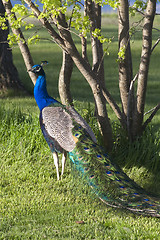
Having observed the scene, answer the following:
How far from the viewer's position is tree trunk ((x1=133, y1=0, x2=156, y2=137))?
5.71 metres

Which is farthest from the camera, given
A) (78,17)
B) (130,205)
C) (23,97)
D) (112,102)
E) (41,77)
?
(23,97)

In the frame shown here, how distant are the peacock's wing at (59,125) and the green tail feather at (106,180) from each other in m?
0.08

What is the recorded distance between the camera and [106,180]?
4637 mm

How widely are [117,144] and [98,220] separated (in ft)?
5.90

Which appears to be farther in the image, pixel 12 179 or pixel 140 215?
pixel 12 179

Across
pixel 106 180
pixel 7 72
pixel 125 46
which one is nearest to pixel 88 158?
pixel 106 180

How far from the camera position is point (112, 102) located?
610 centimetres

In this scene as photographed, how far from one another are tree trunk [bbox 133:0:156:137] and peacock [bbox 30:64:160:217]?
1.07 m

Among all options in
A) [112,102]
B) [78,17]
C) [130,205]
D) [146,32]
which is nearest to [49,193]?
[130,205]

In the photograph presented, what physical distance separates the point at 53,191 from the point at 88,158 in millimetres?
754

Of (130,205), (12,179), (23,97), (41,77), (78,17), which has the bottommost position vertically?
(23,97)

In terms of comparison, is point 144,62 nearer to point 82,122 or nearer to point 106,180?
point 82,122

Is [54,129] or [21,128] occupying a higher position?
[54,129]

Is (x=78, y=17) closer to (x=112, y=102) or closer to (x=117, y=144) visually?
(x=112, y=102)
